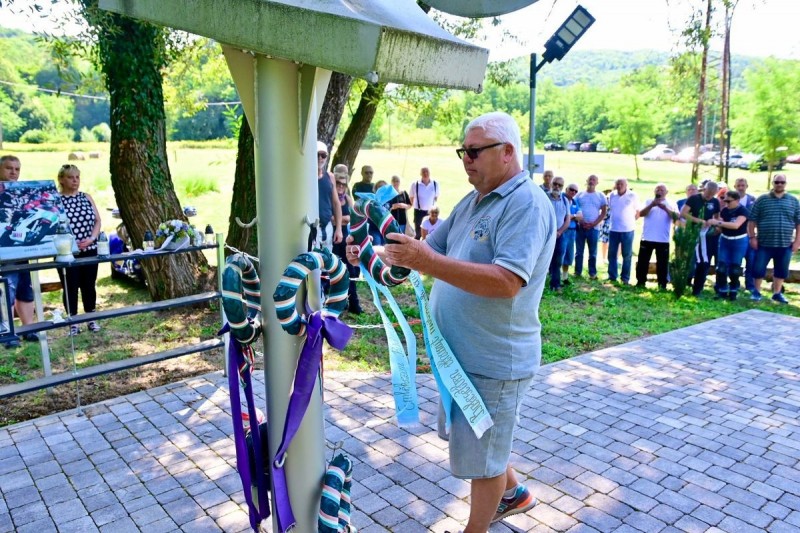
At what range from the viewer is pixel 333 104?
8008 millimetres

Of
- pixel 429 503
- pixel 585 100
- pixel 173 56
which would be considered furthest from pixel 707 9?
pixel 585 100

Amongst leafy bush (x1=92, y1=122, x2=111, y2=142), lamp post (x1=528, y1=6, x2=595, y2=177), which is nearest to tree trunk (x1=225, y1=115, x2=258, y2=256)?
lamp post (x1=528, y1=6, x2=595, y2=177)

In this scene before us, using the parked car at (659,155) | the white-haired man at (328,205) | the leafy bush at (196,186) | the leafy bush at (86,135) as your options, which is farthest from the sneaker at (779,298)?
the parked car at (659,155)

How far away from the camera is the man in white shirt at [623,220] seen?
33.8ft

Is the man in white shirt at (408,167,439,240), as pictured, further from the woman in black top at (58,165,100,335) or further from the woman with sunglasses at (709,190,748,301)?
the woman in black top at (58,165,100,335)

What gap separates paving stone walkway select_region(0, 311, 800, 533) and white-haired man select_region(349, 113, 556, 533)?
81 centimetres

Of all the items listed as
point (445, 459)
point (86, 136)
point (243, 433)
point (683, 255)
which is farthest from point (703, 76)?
point (86, 136)

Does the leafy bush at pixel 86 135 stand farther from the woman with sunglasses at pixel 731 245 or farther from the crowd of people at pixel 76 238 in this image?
the woman with sunglasses at pixel 731 245

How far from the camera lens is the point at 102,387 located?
5336mm

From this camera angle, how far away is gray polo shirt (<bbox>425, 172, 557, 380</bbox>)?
2504 mm

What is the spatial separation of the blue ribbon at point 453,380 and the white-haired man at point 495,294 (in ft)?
0.17

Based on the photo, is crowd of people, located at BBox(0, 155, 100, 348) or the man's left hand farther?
crowd of people, located at BBox(0, 155, 100, 348)

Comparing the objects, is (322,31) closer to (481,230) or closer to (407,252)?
(407,252)

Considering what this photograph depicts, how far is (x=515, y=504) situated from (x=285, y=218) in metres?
2.11
